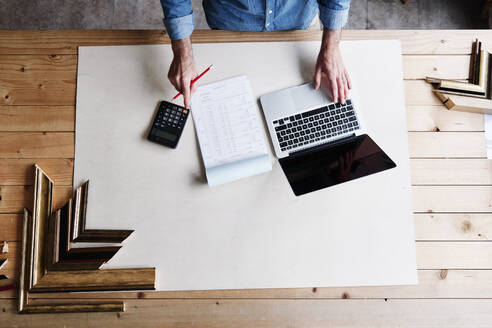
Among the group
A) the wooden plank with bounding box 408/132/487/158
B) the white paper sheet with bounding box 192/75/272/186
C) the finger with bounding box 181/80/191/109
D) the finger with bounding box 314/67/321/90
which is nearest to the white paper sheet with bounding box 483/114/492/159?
the wooden plank with bounding box 408/132/487/158

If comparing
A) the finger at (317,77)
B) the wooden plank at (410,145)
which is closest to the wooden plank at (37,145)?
the wooden plank at (410,145)

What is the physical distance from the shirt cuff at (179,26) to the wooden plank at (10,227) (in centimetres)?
63

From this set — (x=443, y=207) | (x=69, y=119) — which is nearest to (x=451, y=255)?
(x=443, y=207)

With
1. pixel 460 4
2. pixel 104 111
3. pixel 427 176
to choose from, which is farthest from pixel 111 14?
pixel 460 4

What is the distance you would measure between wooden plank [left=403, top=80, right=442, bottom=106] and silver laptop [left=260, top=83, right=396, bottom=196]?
6.3 inches

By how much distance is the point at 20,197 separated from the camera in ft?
3.15

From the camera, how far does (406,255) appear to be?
0.94m

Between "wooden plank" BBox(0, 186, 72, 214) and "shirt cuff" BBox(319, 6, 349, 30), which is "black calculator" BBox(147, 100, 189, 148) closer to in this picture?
"wooden plank" BBox(0, 186, 72, 214)

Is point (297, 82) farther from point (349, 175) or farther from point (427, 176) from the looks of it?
point (427, 176)

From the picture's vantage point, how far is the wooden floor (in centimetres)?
93

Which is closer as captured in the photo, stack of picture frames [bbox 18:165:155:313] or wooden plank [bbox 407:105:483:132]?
stack of picture frames [bbox 18:165:155:313]

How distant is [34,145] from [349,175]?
86 cm

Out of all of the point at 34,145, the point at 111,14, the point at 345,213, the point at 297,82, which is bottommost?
the point at 345,213

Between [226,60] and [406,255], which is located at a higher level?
[226,60]
